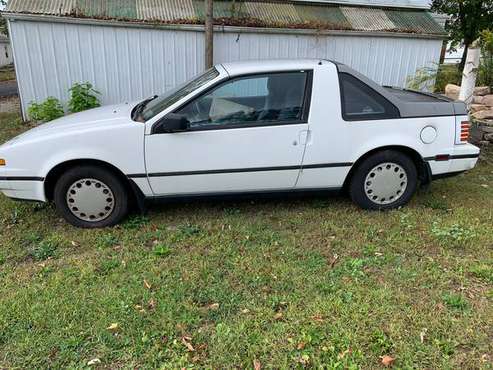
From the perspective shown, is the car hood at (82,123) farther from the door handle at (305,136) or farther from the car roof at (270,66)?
the door handle at (305,136)

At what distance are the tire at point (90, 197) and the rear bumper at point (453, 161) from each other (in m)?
3.06

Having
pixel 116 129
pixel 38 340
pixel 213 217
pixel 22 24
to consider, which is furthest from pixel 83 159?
pixel 22 24

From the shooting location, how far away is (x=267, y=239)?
3865 millimetres

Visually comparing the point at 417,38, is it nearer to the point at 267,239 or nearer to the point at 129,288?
the point at 267,239

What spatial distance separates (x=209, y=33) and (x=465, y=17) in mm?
8715

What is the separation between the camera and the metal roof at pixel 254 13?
7601 mm

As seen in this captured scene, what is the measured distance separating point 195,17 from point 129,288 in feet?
21.1

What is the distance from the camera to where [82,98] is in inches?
301

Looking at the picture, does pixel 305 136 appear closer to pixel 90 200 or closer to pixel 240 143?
pixel 240 143

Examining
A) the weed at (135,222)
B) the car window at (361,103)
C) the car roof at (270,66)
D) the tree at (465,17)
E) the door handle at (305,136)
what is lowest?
the weed at (135,222)

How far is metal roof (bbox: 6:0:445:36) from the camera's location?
7.60 meters

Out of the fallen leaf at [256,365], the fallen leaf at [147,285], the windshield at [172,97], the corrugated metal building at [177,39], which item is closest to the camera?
the fallen leaf at [256,365]

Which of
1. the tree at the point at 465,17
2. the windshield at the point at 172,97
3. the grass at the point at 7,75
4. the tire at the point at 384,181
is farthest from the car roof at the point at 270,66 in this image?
the grass at the point at 7,75

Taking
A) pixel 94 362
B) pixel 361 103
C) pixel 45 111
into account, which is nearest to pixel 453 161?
pixel 361 103
